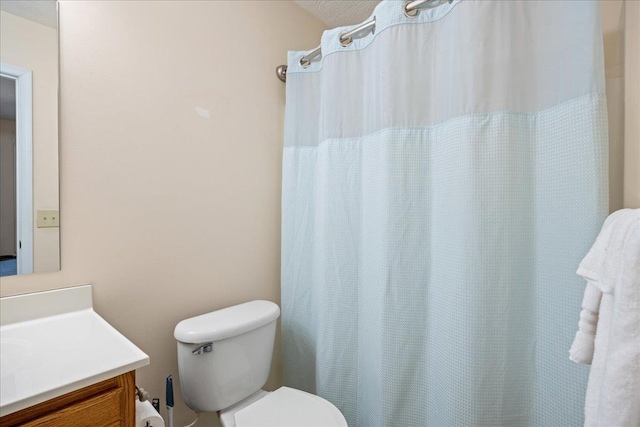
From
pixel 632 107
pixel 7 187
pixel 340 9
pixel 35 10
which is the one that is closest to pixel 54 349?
pixel 7 187

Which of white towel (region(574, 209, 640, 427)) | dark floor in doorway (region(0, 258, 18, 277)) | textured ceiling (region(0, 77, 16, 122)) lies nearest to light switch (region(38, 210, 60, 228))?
dark floor in doorway (region(0, 258, 18, 277))

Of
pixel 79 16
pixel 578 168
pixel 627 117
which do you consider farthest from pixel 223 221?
pixel 627 117

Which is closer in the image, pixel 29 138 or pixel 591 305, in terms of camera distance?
pixel 591 305

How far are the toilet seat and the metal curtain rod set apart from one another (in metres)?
1.56

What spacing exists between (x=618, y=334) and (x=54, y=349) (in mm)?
1367

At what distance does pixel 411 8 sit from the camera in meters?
1.14

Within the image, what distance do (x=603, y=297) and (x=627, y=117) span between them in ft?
1.81

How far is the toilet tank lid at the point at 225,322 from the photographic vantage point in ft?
3.86

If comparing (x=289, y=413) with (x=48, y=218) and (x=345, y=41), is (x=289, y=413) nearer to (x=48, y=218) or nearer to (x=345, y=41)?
(x=48, y=218)

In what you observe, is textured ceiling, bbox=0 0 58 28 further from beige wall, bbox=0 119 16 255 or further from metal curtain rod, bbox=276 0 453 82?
metal curtain rod, bbox=276 0 453 82

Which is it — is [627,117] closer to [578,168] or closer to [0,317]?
[578,168]

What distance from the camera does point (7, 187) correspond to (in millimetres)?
983

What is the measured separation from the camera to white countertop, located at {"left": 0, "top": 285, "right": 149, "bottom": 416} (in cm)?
66

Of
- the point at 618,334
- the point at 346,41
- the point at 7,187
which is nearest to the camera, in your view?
the point at 618,334
